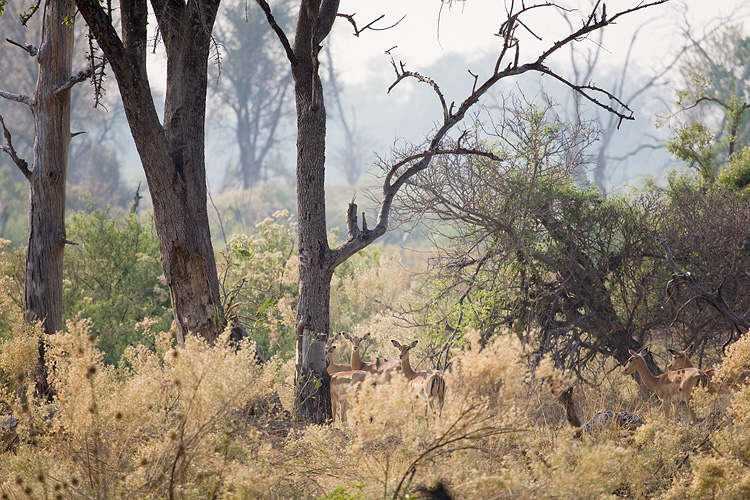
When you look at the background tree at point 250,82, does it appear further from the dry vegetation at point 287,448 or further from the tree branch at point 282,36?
the dry vegetation at point 287,448

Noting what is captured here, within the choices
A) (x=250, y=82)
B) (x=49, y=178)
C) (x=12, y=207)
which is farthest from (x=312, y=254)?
(x=250, y=82)

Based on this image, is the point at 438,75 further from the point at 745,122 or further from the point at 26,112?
the point at 745,122

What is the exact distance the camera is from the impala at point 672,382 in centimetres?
678

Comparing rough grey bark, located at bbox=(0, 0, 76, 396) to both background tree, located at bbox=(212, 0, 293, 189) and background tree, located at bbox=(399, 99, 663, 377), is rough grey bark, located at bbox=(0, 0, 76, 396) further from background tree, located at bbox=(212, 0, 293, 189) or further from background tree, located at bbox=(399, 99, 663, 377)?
background tree, located at bbox=(212, 0, 293, 189)

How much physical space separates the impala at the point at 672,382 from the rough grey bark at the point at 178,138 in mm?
4329

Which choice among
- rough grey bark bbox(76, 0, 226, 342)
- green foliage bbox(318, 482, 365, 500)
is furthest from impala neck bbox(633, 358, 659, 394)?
green foliage bbox(318, 482, 365, 500)

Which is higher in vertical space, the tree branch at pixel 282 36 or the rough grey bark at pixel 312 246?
the tree branch at pixel 282 36

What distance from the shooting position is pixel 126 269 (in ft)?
39.0

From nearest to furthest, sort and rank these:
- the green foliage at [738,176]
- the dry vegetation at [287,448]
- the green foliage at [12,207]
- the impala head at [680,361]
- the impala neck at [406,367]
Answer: the dry vegetation at [287,448]
the impala head at [680,361]
the impala neck at [406,367]
the green foliage at [738,176]
the green foliage at [12,207]

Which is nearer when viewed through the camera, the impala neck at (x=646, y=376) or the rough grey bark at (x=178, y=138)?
the rough grey bark at (x=178, y=138)

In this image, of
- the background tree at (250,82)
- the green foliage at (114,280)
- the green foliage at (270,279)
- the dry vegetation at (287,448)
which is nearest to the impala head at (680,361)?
the dry vegetation at (287,448)

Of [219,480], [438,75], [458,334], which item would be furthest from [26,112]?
[438,75]

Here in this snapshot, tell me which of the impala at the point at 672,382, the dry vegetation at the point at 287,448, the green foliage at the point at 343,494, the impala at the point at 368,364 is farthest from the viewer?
the impala at the point at 368,364

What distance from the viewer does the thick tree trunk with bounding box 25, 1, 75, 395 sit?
7551 millimetres
